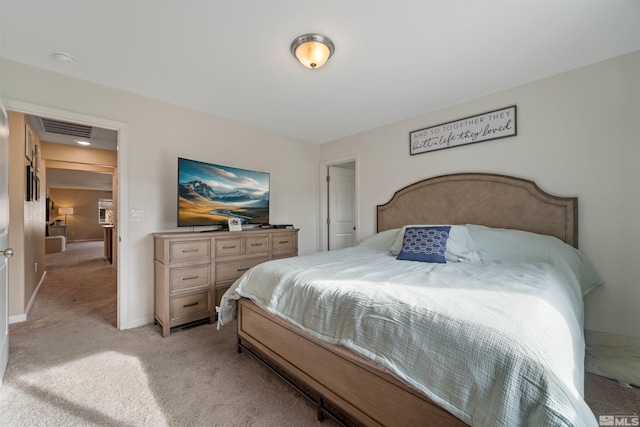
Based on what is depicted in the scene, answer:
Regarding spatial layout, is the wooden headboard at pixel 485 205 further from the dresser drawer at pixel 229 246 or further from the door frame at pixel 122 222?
the door frame at pixel 122 222

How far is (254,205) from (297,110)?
51.0 inches

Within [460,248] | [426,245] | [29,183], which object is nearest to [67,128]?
[29,183]

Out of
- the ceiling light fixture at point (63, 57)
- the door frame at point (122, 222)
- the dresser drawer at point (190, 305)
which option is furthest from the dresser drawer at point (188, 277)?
the ceiling light fixture at point (63, 57)

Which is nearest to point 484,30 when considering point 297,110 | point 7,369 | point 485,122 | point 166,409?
point 485,122

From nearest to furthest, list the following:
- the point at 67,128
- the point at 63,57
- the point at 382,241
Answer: the point at 63,57, the point at 382,241, the point at 67,128

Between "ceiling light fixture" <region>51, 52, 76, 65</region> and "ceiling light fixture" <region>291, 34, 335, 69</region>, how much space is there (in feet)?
5.85

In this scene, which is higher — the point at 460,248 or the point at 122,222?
the point at 122,222

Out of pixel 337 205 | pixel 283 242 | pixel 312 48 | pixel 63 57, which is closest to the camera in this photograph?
pixel 312 48

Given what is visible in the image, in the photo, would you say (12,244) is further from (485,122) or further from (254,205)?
(485,122)

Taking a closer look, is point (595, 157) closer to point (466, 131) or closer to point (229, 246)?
point (466, 131)

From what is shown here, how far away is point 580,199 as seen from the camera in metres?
2.22

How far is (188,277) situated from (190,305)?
0.29m

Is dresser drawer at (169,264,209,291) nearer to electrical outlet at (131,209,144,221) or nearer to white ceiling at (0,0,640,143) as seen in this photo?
electrical outlet at (131,209,144,221)

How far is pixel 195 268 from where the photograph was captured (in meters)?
2.63
